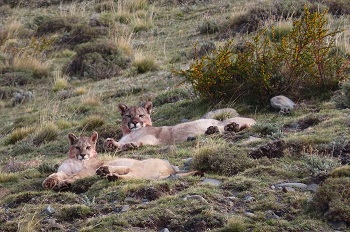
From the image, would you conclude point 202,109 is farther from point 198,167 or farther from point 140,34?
point 140,34

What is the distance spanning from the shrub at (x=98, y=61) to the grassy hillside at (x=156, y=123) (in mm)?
32

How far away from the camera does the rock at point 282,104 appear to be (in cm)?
1146

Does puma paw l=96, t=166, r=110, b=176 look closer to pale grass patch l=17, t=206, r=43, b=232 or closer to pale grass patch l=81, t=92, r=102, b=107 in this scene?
pale grass patch l=17, t=206, r=43, b=232

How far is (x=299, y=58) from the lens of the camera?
39.6 ft

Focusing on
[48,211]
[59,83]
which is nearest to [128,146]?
[48,211]

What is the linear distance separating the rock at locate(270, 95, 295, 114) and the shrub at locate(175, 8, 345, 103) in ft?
1.05

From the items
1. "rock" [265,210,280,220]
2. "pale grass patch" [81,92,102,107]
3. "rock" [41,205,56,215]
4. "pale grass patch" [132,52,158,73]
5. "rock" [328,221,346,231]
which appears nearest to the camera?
"rock" [328,221,346,231]

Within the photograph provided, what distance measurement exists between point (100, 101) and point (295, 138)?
7121 mm

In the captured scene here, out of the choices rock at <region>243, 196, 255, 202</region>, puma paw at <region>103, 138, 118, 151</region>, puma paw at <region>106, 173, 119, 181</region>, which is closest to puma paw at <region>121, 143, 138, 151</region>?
puma paw at <region>103, 138, 118, 151</region>

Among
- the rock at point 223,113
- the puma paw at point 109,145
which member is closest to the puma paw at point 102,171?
the puma paw at point 109,145

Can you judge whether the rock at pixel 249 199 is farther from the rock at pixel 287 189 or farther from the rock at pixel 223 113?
the rock at pixel 223 113

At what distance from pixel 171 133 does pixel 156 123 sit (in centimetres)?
178

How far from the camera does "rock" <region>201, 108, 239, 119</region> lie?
1167cm

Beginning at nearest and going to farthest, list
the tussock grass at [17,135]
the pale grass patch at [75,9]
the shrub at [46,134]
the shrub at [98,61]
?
the shrub at [46,134] → the tussock grass at [17,135] → the shrub at [98,61] → the pale grass patch at [75,9]
